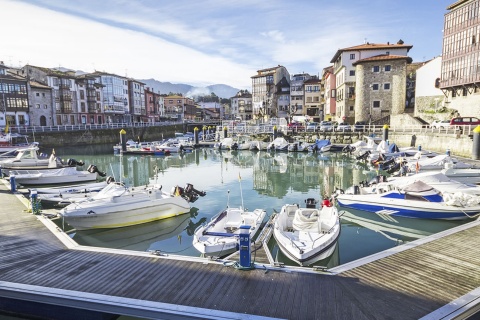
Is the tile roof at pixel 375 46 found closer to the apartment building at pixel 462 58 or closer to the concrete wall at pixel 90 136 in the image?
the apartment building at pixel 462 58

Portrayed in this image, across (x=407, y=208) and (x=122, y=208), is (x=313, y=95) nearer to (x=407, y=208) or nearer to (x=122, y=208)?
(x=407, y=208)

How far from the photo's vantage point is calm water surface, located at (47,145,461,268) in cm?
1470

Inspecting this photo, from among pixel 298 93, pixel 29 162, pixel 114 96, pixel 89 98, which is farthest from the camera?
pixel 298 93

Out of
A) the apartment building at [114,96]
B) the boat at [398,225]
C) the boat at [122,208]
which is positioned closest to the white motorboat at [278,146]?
the boat at [398,225]

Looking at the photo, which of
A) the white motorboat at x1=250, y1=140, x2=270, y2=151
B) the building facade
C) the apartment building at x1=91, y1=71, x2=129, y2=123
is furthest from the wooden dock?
the apartment building at x1=91, y1=71, x2=129, y2=123

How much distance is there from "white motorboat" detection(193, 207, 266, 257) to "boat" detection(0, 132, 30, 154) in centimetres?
4018

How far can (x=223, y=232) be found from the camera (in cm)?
1354

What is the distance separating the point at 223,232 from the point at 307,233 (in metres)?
3.49

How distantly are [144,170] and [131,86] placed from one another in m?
64.1

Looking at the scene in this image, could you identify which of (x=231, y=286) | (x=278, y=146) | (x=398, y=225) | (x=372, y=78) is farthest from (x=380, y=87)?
(x=231, y=286)

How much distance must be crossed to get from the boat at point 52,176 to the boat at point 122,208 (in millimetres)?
12054

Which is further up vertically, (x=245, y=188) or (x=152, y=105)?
(x=152, y=105)

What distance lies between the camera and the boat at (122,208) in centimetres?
1519

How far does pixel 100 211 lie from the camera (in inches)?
602
